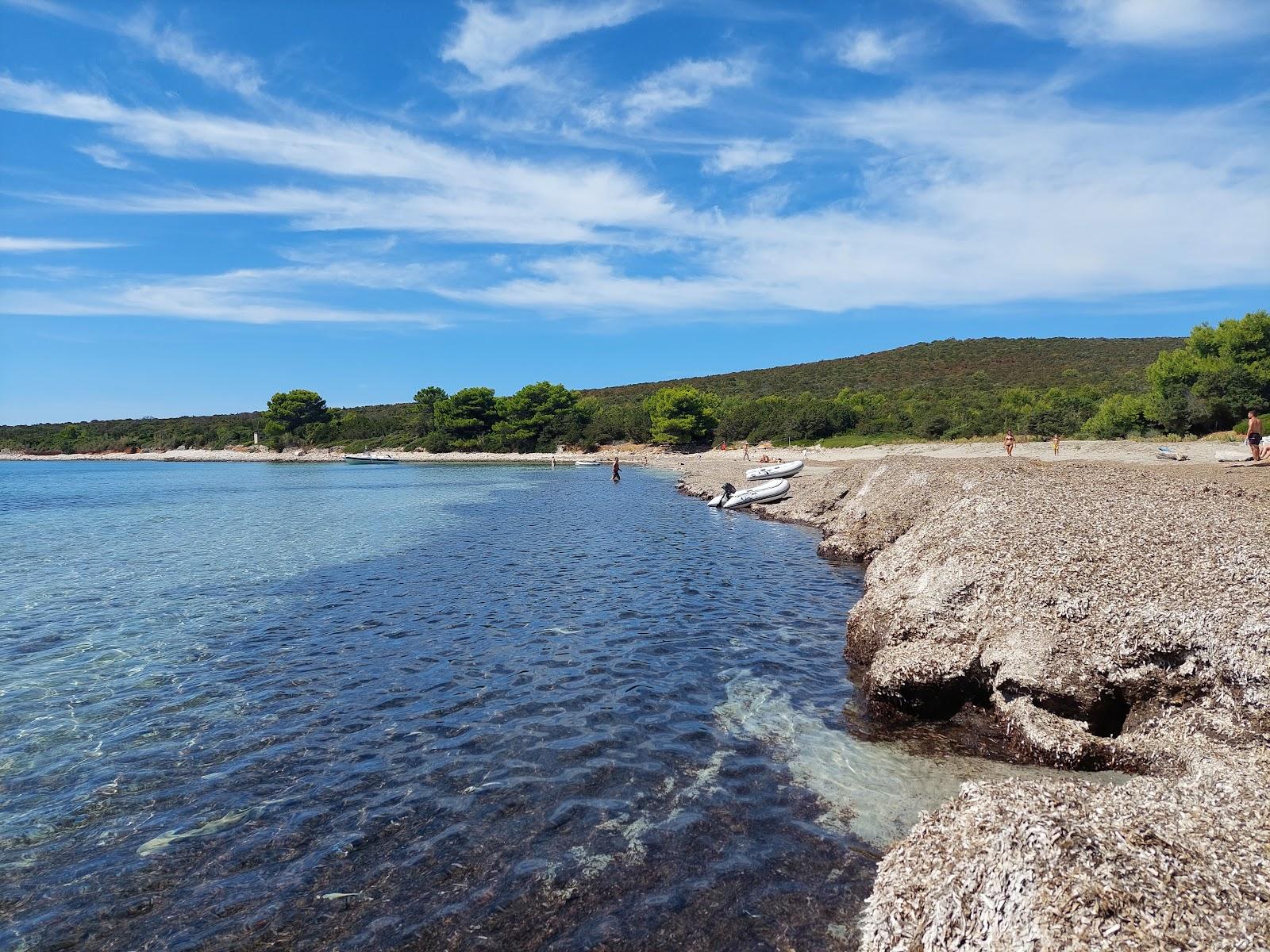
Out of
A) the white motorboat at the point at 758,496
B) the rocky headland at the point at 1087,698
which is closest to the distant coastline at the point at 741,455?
the white motorboat at the point at 758,496

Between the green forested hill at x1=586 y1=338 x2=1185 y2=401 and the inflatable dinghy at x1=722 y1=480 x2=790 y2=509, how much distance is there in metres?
55.4

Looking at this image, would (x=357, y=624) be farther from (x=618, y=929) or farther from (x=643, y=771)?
(x=618, y=929)

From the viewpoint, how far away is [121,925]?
206 inches

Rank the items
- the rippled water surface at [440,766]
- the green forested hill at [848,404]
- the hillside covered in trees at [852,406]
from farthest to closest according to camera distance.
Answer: the green forested hill at [848,404] < the hillside covered in trees at [852,406] < the rippled water surface at [440,766]

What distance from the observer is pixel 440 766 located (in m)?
7.72

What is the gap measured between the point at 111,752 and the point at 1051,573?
440 inches

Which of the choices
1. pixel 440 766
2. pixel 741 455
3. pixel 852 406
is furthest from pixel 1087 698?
pixel 852 406

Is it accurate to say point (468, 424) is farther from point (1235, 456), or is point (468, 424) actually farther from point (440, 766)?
point (440, 766)

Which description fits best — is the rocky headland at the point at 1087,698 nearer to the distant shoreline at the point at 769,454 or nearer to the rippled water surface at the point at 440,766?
the rippled water surface at the point at 440,766

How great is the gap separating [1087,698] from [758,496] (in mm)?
26464

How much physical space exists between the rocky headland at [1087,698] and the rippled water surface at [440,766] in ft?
3.64

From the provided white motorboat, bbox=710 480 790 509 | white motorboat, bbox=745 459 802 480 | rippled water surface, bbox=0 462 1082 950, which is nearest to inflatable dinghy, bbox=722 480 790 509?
white motorboat, bbox=710 480 790 509

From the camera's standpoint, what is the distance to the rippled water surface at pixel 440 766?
536 centimetres

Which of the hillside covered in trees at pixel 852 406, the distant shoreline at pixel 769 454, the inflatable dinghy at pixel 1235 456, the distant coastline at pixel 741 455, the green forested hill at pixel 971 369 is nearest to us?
the inflatable dinghy at pixel 1235 456
